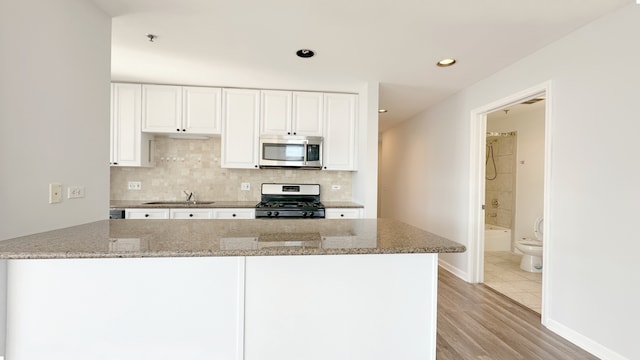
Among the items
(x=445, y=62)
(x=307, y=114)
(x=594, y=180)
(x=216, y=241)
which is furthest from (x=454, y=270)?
(x=216, y=241)

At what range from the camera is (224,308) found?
1268 millimetres

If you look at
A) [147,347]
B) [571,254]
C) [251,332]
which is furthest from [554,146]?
[147,347]

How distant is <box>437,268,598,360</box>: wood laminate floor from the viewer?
2.03 meters

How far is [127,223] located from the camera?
177 cm

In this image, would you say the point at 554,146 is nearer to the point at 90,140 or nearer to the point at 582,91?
the point at 582,91

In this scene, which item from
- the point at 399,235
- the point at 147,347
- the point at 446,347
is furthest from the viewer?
the point at 446,347

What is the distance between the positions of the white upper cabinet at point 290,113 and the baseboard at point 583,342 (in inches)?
111

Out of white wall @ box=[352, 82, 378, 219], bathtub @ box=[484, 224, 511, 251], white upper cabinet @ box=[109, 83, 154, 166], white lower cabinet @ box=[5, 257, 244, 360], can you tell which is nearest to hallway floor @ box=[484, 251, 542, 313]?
bathtub @ box=[484, 224, 511, 251]

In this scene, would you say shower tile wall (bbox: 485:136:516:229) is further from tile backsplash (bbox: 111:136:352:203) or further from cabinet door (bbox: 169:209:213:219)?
cabinet door (bbox: 169:209:213:219)

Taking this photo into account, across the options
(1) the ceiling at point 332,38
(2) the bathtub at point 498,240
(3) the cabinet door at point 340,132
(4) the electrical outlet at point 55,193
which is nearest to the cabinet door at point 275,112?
(1) the ceiling at point 332,38

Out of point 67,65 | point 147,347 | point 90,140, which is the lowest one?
point 147,347

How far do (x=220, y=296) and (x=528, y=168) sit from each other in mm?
5084

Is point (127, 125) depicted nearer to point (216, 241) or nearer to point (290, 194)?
point (290, 194)

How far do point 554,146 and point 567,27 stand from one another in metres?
0.85
